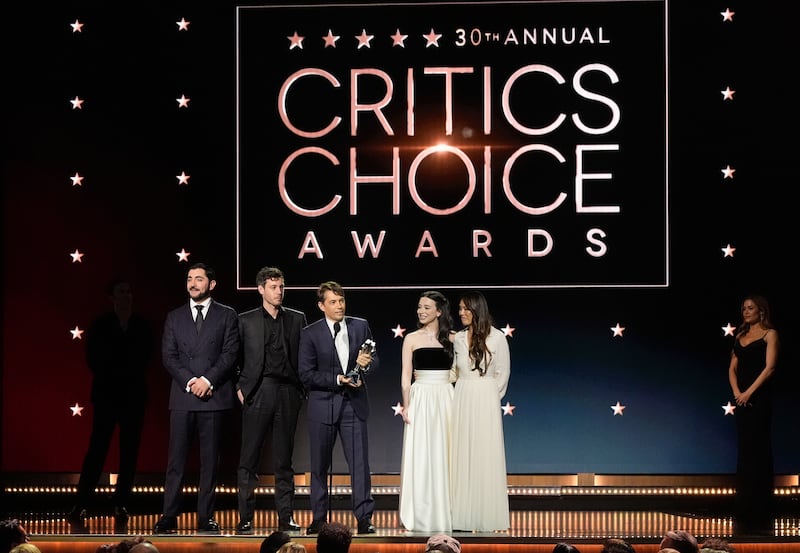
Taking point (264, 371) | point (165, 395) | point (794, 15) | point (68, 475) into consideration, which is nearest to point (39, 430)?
point (68, 475)

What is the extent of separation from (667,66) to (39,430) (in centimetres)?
551

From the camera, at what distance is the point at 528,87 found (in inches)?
363

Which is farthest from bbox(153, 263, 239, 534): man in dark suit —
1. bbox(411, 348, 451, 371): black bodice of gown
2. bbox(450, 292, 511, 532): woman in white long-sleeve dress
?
bbox(450, 292, 511, 532): woman in white long-sleeve dress

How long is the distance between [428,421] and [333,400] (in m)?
0.59

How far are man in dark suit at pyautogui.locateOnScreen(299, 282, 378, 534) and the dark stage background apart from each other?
177 centimetres

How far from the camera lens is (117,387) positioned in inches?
333

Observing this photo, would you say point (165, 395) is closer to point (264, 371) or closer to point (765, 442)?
point (264, 371)

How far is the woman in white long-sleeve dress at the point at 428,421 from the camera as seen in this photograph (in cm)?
741

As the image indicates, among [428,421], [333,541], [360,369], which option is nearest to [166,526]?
[360,369]

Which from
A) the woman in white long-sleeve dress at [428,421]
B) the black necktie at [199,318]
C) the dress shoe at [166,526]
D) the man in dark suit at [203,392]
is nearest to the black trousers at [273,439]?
the man in dark suit at [203,392]

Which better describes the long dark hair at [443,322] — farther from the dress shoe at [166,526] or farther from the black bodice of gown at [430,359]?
the dress shoe at [166,526]

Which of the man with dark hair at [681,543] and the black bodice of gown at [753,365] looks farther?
the black bodice of gown at [753,365]

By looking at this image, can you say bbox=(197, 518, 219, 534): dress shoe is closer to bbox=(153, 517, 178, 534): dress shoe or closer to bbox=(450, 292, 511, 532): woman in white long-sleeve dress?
bbox=(153, 517, 178, 534): dress shoe

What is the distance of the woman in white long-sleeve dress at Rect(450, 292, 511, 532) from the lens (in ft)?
24.6
